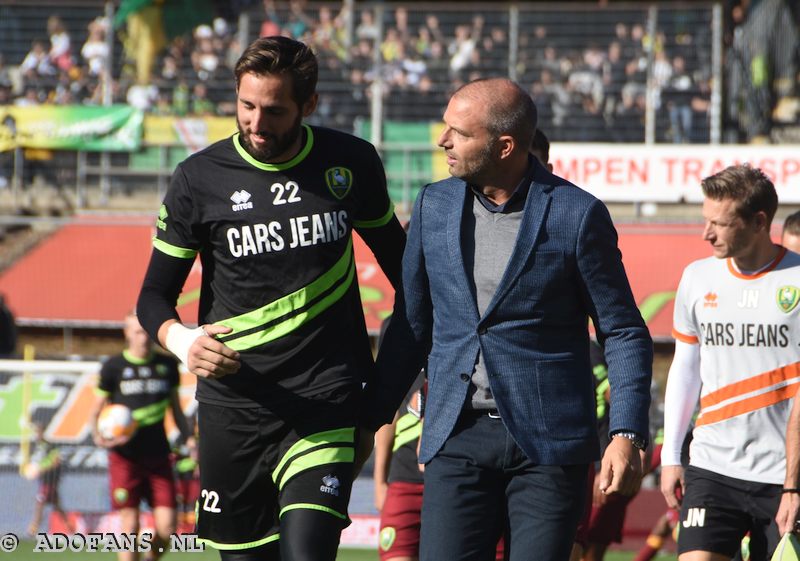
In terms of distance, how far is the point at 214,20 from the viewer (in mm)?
22875

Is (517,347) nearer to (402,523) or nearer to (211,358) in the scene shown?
(211,358)

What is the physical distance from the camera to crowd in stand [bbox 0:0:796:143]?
19.1 metres

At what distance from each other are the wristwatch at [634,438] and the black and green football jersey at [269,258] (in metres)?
1.12

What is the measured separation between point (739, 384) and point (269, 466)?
7.29ft

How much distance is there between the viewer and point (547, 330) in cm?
396

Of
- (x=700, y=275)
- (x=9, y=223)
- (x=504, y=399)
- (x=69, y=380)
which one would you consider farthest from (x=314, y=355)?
(x=9, y=223)

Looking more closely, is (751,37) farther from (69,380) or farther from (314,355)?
(314,355)

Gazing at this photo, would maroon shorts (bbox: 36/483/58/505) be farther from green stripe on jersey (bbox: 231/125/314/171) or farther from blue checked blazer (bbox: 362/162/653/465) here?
blue checked blazer (bbox: 362/162/653/465)

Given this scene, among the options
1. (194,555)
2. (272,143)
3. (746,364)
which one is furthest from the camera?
(194,555)

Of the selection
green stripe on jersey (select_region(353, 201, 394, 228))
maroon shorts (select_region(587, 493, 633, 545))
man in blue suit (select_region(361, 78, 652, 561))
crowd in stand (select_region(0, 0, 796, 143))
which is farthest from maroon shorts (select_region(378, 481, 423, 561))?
crowd in stand (select_region(0, 0, 796, 143))

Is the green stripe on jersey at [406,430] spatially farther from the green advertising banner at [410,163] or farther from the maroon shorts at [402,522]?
the green advertising banner at [410,163]

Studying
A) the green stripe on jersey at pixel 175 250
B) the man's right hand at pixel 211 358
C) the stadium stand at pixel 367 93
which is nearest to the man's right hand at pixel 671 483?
the man's right hand at pixel 211 358

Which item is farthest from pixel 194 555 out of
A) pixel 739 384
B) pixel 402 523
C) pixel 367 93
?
pixel 367 93

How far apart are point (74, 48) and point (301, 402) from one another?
62.8 feet
